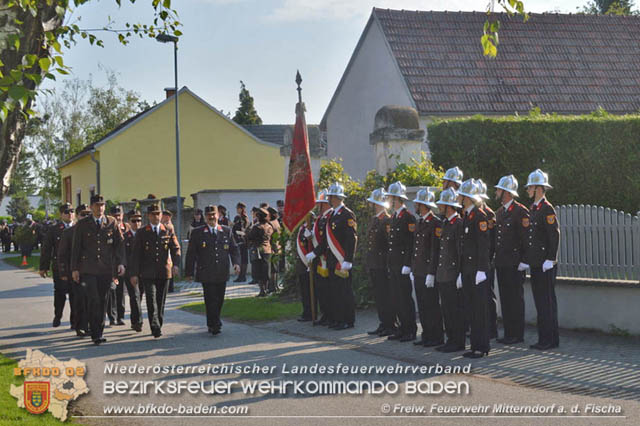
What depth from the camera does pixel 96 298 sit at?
11.6 metres

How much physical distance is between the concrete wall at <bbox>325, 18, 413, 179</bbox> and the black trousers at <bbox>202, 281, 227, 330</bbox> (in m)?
13.8

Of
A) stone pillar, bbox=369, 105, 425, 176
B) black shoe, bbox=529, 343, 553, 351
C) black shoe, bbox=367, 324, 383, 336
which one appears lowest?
black shoe, bbox=529, 343, 553, 351

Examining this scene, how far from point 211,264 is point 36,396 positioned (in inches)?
198

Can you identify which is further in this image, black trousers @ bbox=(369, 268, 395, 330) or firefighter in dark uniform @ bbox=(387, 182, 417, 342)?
black trousers @ bbox=(369, 268, 395, 330)

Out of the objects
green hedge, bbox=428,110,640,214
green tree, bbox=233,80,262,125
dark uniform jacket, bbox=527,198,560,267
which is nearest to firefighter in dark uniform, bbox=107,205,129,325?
green hedge, bbox=428,110,640,214

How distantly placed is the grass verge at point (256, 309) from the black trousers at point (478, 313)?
4938 mm

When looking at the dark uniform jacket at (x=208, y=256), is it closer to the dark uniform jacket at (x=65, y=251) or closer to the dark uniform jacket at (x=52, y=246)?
the dark uniform jacket at (x=65, y=251)

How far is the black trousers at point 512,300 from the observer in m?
10.7

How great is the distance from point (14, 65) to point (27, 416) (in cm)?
341

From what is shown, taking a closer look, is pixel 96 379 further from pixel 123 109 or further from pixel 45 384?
pixel 123 109

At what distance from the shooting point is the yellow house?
4053cm

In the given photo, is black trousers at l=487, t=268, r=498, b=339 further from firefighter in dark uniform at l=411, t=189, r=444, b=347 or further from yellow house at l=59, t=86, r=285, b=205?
yellow house at l=59, t=86, r=285, b=205

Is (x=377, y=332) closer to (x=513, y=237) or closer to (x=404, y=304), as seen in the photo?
(x=404, y=304)

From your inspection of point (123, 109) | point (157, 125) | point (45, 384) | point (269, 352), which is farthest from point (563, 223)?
point (123, 109)
